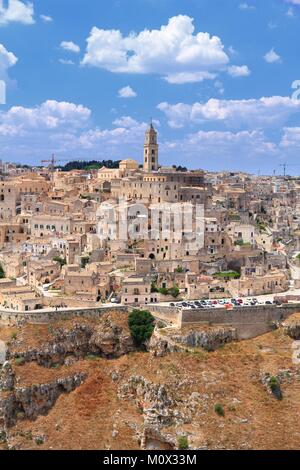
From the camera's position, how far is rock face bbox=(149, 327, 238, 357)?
34.9 metres

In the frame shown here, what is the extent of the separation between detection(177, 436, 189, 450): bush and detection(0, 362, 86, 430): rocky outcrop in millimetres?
7508

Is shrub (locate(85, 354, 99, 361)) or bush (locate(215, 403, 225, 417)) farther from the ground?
shrub (locate(85, 354, 99, 361))

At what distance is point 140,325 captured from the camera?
120 ft

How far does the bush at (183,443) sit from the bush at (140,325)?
7475 millimetres

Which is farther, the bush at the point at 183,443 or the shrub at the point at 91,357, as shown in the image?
the shrub at the point at 91,357

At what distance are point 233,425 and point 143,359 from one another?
698 cm

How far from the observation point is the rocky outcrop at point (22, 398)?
108 feet

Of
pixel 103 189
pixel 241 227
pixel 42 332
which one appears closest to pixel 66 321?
pixel 42 332

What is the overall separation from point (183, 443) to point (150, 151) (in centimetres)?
4224

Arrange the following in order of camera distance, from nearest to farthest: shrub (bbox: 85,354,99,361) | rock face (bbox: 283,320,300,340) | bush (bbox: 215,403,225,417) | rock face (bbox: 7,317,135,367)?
bush (bbox: 215,403,225,417)
rock face (bbox: 7,317,135,367)
shrub (bbox: 85,354,99,361)
rock face (bbox: 283,320,300,340)

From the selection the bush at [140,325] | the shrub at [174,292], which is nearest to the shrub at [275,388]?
the bush at [140,325]

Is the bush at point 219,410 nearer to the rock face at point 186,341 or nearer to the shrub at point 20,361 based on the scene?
the rock face at point 186,341

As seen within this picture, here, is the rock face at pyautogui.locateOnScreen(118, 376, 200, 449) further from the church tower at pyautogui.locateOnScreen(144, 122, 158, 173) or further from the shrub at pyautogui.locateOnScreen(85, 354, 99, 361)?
the church tower at pyautogui.locateOnScreen(144, 122, 158, 173)

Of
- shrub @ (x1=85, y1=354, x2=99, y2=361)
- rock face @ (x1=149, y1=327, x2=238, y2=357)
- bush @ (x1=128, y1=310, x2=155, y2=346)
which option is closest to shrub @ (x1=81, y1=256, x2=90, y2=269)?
bush @ (x1=128, y1=310, x2=155, y2=346)
